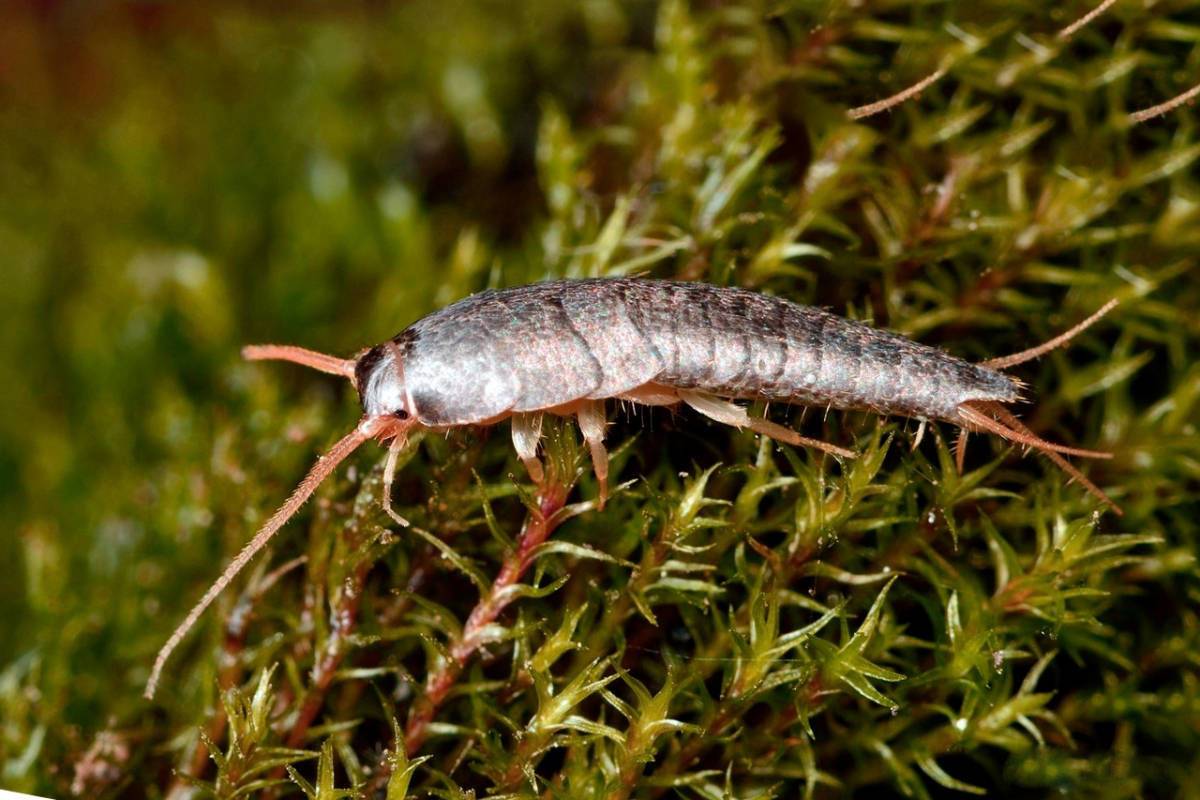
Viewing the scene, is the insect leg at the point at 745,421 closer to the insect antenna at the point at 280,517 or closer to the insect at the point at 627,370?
the insect at the point at 627,370

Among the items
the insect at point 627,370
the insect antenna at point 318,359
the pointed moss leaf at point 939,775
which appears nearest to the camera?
the pointed moss leaf at point 939,775

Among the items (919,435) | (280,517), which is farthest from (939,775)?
(280,517)

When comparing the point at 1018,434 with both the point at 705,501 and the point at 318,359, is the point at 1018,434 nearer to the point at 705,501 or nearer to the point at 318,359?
the point at 705,501

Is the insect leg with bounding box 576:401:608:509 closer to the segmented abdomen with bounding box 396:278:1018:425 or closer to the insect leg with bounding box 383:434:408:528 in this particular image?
the segmented abdomen with bounding box 396:278:1018:425

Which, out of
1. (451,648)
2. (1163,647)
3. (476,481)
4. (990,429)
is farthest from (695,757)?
(1163,647)

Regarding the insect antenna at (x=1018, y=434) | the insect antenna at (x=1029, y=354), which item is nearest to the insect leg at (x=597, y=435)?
the insect antenna at (x=1018, y=434)

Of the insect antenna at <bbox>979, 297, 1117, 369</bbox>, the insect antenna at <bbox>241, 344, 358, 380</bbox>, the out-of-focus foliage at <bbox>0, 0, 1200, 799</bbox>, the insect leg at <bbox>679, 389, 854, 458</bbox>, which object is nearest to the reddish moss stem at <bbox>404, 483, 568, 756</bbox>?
the out-of-focus foliage at <bbox>0, 0, 1200, 799</bbox>
